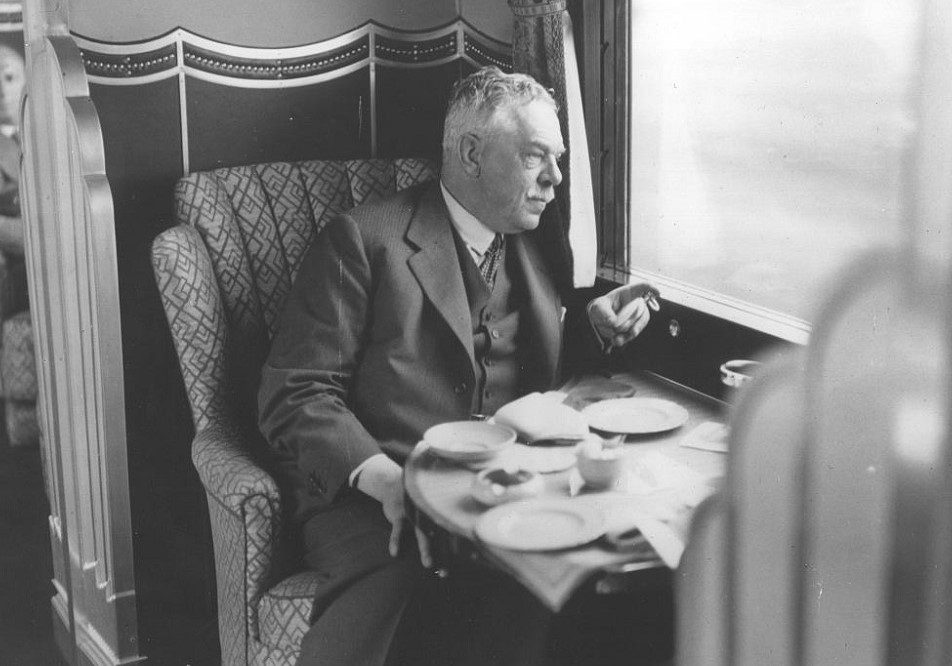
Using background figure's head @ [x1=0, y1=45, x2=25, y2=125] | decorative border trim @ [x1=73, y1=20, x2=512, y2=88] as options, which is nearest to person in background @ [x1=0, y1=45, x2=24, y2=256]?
background figure's head @ [x1=0, y1=45, x2=25, y2=125]

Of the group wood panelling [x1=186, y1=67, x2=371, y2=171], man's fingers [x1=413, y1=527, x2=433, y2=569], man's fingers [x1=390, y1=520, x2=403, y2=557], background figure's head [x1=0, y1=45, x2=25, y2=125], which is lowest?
man's fingers [x1=390, y1=520, x2=403, y2=557]

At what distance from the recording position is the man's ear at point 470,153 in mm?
1597

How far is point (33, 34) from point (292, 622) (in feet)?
3.47

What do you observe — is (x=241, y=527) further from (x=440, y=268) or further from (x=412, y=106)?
(x=412, y=106)

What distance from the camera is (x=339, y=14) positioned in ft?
6.23

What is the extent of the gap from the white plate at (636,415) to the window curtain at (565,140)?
0.38 meters

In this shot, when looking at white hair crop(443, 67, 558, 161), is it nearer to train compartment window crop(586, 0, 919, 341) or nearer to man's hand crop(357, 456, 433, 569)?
train compartment window crop(586, 0, 919, 341)

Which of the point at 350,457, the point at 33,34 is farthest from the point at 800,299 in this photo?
the point at 33,34

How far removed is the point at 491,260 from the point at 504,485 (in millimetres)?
560

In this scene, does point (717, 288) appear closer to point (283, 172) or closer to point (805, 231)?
point (805, 231)

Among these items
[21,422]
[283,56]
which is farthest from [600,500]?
[21,422]

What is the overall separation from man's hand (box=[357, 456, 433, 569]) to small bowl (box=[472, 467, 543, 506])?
0.21m

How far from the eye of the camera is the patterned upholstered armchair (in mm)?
1516

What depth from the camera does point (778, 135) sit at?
3.23ft
